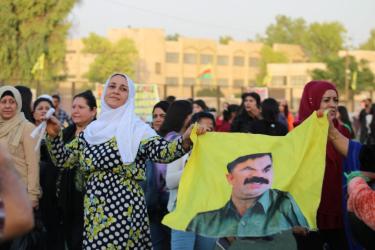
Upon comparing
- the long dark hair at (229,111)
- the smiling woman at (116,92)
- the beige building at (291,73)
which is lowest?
the beige building at (291,73)

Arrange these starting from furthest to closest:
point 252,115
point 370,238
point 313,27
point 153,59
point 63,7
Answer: point 313,27
point 153,59
point 63,7
point 252,115
point 370,238

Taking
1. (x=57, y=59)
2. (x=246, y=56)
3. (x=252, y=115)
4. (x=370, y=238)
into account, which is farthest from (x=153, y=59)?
(x=370, y=238)

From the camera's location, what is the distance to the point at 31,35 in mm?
40562

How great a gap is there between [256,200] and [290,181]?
Answer: 0.28 m

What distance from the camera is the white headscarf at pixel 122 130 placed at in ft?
18.0

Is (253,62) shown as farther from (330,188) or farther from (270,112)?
(330,188)

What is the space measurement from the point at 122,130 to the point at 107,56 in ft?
229

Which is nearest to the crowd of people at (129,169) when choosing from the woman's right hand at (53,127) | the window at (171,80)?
the woman's right hand at (53,127)

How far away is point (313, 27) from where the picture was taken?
96.9 meters

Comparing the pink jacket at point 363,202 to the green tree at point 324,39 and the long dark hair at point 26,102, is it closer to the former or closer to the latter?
the long dark hair at point 26,102

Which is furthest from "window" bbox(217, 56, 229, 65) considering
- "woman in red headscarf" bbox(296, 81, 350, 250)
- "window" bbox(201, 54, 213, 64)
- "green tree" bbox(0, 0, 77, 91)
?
"woman in red headscarf" bbox(296, 81, 350, 250)

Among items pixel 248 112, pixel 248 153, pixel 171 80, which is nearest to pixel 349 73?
pixel 171 80

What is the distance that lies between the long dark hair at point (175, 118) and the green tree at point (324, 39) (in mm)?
86920

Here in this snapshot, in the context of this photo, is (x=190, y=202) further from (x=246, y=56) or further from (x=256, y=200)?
(x=246, y=56)
